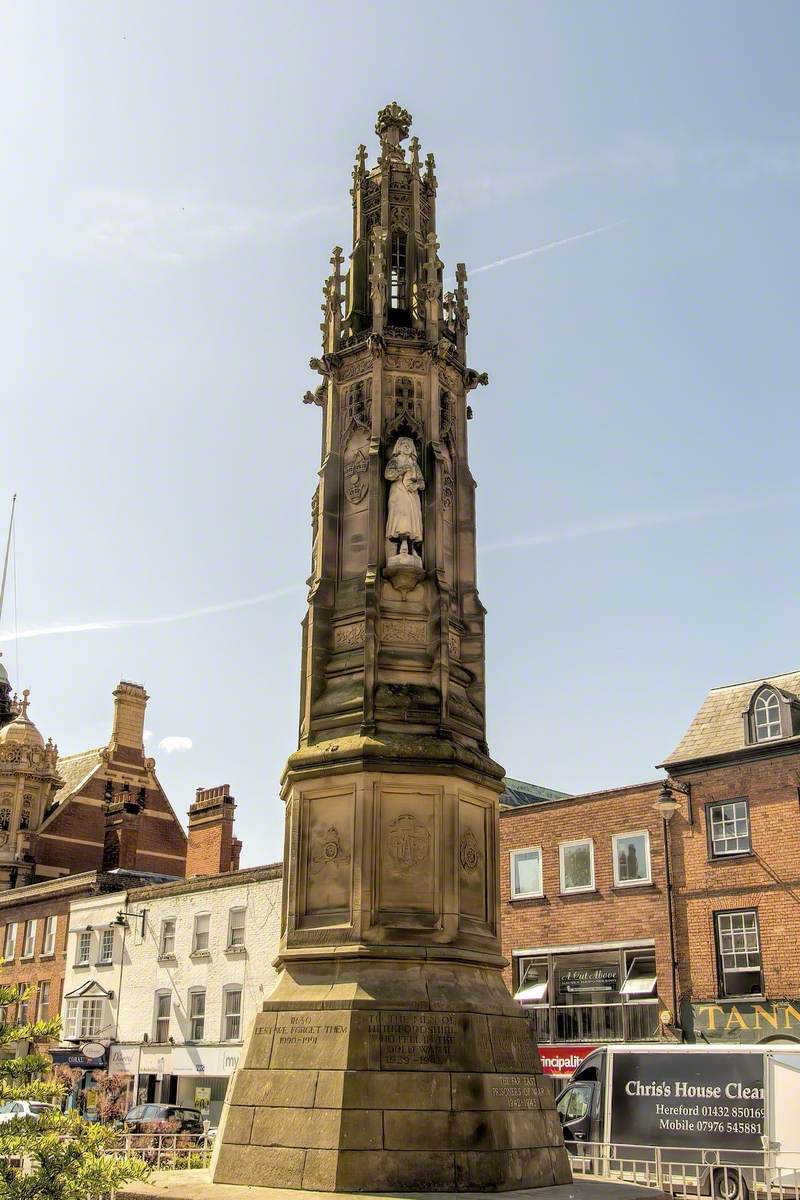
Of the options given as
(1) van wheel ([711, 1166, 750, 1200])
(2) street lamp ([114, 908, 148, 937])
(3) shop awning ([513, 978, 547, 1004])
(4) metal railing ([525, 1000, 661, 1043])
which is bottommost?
(1) van wheel ([711, 1166, 750, 1200])

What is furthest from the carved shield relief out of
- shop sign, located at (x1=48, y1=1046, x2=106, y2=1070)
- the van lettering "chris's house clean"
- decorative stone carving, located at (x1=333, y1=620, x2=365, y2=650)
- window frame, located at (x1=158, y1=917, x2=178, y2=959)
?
shop sign, located at (x1=48, y1=1046, x2=106, y2=1070)

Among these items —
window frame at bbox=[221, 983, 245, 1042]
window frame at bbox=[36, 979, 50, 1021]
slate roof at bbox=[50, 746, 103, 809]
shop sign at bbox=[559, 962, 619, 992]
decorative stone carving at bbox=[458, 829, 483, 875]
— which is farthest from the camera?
slate roof at bbox=[50, 746, 103, 809]

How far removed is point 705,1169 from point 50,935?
1336 inches

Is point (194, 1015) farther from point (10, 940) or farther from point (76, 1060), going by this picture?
point (10, 940)

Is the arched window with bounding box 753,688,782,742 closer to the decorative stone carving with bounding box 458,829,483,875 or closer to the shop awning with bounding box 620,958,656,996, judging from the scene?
the shop awning with bounding box 620,958,656,996

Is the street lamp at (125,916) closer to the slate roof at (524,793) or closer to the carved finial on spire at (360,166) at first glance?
the slate roof at (524,793)

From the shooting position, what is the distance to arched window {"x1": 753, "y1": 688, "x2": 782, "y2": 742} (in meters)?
29.4

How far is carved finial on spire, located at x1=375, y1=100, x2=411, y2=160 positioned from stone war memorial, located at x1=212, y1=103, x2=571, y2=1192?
249mm

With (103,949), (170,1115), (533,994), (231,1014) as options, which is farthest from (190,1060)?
(533,994)

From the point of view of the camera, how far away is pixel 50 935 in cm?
4628

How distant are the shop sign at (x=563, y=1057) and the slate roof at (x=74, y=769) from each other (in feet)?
121

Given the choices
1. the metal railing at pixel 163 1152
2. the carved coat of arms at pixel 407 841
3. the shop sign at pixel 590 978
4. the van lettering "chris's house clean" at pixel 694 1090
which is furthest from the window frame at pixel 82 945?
the carved coat of arms at pixel 407 841

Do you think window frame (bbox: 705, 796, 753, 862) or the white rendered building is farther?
the white rendered building

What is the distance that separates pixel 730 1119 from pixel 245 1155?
34.6ft
